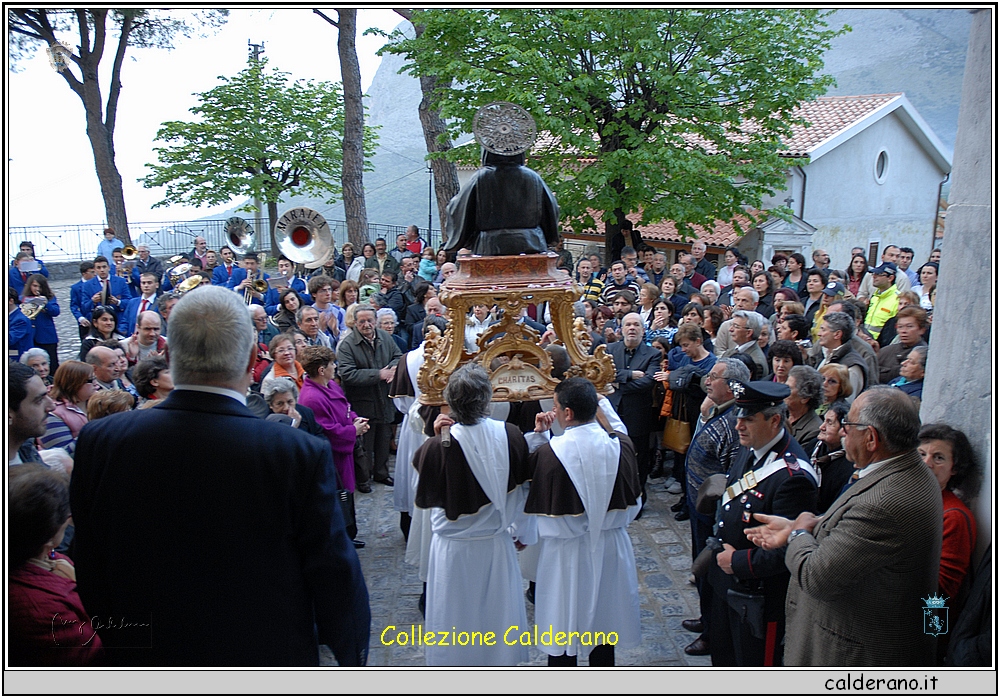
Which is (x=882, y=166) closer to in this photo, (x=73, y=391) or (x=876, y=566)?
(x=876, y=566)

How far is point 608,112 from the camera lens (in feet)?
47.8

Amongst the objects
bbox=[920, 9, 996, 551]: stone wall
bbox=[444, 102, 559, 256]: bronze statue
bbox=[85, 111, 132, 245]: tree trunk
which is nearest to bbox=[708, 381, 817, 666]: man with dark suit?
bbox=[920, 9, 996, 551]: stone wall

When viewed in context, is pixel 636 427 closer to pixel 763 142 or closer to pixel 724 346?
pixel 724 346

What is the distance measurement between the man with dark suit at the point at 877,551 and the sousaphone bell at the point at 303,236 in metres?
12.4

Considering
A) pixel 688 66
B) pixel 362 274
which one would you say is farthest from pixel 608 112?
pixel 362 274

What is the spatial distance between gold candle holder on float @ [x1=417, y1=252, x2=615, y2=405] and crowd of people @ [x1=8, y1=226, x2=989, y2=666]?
16cm

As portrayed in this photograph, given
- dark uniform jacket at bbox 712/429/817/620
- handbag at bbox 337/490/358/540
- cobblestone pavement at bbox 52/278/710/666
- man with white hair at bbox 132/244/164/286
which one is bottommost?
cobblestone pavement at bbox 52/278/710/666

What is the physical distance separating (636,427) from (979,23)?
13.8ft

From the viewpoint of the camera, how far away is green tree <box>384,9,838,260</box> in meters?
13.6

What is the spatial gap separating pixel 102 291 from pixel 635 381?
7420 millimetres

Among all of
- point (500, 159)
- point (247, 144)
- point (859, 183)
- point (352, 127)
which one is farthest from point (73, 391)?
point (247, 144)

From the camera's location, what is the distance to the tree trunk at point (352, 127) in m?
16.4

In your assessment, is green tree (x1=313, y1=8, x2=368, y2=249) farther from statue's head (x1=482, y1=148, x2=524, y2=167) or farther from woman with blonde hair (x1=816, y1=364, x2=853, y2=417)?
woman with blonde hair (x1=816, y1=364, x2=853, y2=417)

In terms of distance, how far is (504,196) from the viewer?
631 centimetres
